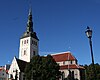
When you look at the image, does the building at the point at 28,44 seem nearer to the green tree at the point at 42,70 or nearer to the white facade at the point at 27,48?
the white facade at the point at 27,48

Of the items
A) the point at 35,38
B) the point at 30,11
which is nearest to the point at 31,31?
the point at 35,38

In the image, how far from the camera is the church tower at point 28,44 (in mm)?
79562

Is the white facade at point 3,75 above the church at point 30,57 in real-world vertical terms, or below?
below

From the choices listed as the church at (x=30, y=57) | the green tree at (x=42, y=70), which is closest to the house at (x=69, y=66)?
the church at (x=30, y=57)

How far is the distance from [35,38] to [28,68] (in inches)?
1129

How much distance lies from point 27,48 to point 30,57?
4.34 meters

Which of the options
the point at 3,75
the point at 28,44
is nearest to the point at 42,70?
the point at 3,75

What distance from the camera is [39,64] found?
5644 cm

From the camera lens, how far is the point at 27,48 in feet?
264

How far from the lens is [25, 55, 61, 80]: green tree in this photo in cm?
5388

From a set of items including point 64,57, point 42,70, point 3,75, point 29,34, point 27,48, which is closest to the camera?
point 42,70

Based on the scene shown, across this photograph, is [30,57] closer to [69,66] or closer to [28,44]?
[28,44]

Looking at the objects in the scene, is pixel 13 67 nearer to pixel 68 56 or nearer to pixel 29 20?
pixel 68 56

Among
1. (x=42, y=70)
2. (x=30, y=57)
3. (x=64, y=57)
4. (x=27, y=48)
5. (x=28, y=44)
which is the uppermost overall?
(x=28, y=44)
